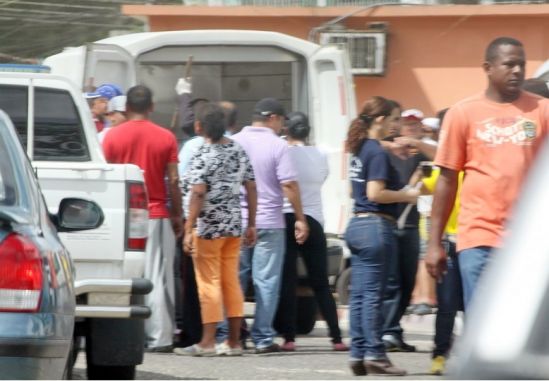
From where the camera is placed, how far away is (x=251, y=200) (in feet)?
32.0

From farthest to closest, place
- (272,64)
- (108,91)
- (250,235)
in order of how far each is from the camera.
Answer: (272,64), (108,91), (250,235)

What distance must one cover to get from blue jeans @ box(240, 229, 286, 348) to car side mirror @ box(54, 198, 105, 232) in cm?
407

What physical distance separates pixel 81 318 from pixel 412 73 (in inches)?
483

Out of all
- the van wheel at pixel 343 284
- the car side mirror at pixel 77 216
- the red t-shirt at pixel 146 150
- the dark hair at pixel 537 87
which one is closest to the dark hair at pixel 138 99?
the red t-shirt at pixel 146 150

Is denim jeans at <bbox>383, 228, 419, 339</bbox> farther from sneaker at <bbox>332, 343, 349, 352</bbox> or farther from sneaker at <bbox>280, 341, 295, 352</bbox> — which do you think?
sneaker at <bbox>280, 341, 295, 352</bbox>

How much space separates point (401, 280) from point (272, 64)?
5414mm

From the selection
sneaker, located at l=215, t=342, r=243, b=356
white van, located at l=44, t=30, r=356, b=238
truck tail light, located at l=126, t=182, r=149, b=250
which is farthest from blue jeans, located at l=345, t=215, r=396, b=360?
white van, located at l=44, t=30, r=356, b=238

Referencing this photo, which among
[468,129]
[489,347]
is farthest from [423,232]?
[489,347]

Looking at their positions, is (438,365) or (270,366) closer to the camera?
(438,365)

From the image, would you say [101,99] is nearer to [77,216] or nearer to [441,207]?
[441,207]

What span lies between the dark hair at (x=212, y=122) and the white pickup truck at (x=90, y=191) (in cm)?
121

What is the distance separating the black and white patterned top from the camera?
9.52 metres

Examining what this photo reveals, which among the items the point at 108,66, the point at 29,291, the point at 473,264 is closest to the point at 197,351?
the point at 108,66

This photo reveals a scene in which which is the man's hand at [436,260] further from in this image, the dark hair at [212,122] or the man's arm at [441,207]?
the dark hair at [212,122]
